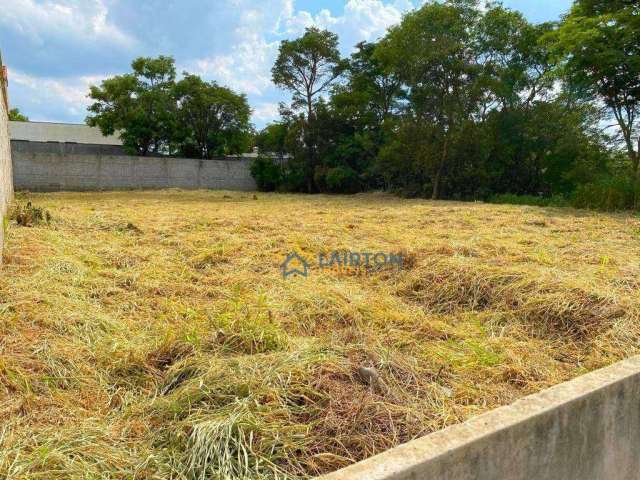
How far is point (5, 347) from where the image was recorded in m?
1.71

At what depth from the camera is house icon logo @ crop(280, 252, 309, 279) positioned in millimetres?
3184

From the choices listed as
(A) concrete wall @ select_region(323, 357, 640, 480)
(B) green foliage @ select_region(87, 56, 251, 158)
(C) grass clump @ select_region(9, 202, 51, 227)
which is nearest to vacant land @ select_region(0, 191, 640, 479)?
(A) concrete wall @ select_region(323, 357, 640, 480)

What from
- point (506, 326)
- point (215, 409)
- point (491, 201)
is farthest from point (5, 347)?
point (491, 201)

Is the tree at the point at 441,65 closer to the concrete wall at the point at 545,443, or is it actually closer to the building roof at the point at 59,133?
the concrete wall at the point at 545,443

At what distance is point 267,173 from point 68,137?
39.3 ft

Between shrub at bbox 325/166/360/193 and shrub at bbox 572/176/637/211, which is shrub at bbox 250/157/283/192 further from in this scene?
shrub at bbox 572/176/637/211

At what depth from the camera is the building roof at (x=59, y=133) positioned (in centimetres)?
2180

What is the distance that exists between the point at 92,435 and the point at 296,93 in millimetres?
15757

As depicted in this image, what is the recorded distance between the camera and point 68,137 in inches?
885

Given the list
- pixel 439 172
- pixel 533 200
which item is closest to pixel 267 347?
pixel 533 200

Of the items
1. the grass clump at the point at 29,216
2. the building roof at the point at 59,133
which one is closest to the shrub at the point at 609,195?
the grass clump at the point at 29,216

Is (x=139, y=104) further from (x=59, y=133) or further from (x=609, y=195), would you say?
(x=609, y=195)

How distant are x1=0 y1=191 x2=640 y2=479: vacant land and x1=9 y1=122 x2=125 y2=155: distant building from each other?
1871 cm

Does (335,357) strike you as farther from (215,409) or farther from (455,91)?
(455,91)
